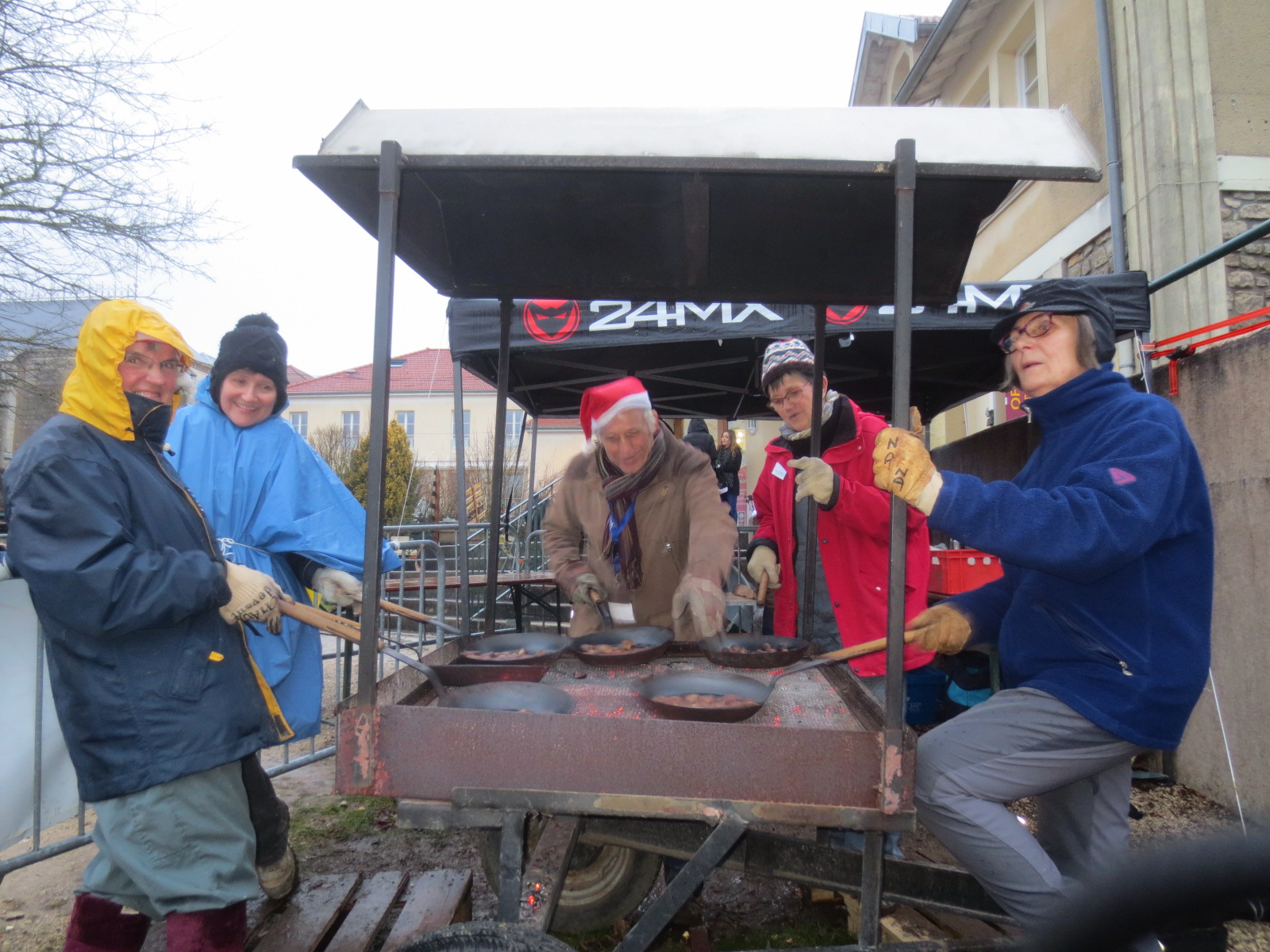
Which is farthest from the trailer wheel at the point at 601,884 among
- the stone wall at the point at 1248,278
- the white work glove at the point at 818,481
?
the stone wall at the point at 1248,278

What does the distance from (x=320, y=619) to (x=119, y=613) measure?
0.43m

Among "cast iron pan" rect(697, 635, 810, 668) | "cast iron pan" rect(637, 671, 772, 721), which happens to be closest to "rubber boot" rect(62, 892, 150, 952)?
"cast iron pan" rect(637, 671, 772, 721)

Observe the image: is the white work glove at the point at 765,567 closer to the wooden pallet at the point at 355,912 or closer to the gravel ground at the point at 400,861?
the gravel ground at the point at 400,861

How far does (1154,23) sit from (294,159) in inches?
259

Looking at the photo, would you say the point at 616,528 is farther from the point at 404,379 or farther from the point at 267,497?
the point at 404,379

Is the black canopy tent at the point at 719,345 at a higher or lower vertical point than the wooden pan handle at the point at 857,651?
higher

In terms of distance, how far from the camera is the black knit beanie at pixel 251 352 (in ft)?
7.39

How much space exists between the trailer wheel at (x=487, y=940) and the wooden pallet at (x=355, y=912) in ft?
2.82

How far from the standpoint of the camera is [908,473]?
153 centimetres

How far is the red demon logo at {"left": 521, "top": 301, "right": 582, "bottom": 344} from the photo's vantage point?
4.56 metres

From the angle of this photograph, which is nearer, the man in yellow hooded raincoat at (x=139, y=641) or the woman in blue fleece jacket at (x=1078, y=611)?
the woman in blue fleece jacket at (x=1078, y=611)

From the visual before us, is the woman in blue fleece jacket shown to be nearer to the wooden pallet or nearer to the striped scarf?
the striped scarf

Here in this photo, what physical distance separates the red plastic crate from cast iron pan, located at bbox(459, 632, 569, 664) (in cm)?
279

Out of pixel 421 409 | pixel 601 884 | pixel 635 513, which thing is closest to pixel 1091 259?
pixel 635 513
